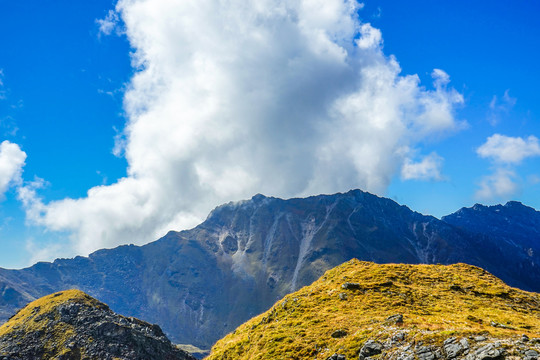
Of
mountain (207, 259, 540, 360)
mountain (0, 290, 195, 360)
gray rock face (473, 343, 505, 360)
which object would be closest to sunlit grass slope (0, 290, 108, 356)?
mountain (0, 290, 195, 360)

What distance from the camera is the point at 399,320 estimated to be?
41.1m

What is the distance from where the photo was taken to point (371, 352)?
35844 mm

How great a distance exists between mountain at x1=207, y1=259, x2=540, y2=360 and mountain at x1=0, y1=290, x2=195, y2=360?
208 feet

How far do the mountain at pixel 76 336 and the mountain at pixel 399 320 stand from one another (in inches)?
2502

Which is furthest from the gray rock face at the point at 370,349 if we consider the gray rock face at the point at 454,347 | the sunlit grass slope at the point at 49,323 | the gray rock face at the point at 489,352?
the sunlit grass slope at the point at 49,323

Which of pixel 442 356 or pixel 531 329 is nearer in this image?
pixel 442 356

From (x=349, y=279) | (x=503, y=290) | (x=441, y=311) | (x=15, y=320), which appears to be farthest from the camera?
(x=15, y=320)

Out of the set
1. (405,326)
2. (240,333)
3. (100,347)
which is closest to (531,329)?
(405,326)

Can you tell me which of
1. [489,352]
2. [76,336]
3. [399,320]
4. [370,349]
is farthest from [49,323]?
[489,352]

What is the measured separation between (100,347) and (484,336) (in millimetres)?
106967

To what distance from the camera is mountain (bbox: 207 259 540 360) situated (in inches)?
1272

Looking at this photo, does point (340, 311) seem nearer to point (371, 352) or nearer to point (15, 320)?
point (371, 352)

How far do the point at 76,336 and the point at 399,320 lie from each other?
10448 centimetres

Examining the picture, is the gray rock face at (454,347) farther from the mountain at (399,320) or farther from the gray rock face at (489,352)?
the gray rock face at (489,352)
